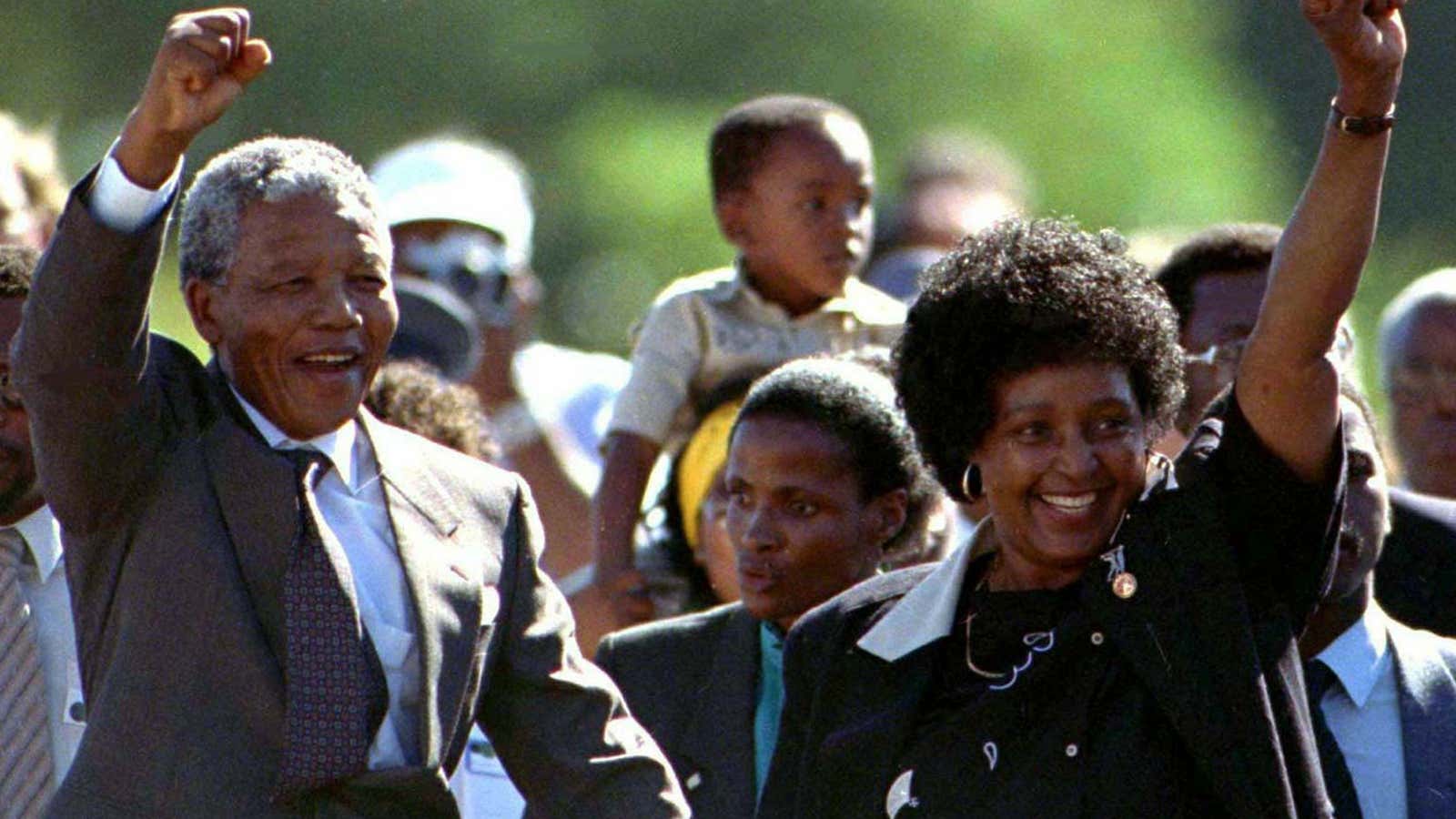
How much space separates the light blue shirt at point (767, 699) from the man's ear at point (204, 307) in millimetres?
1478

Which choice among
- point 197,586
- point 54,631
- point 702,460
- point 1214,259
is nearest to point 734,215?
point 702,460

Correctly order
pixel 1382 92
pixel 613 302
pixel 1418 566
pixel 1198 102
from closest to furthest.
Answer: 1. pixel 1382 92
2. pixel 1418 566
3. pixel 613 302
4. pixel 1198 102

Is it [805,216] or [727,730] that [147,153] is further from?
[805,216]

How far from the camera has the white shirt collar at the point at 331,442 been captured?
5.07 meters

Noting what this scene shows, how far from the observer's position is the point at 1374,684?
531 centimetres

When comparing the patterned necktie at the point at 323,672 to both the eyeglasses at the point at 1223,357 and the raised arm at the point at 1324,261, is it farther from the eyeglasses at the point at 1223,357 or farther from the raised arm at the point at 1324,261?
the eyeglasses at the point at 1223,357

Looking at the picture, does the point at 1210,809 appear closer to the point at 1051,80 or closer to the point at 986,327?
the point at 986,327

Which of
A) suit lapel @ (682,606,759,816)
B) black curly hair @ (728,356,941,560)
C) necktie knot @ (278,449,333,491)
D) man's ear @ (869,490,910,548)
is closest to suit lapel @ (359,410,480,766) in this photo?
necktie knot @ (278,449,333,491)

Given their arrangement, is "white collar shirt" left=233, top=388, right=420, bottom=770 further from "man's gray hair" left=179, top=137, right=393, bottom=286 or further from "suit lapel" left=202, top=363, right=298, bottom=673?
"man's gray hair" left=179, top=137, right=393, bottom=286

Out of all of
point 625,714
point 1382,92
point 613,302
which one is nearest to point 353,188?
point 625,714

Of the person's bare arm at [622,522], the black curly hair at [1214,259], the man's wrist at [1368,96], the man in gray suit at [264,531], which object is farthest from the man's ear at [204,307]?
the black curly hair at [1214,259]

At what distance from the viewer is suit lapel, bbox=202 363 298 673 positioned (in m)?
4.89

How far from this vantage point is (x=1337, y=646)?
533 centimetres

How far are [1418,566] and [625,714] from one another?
1738 mm
